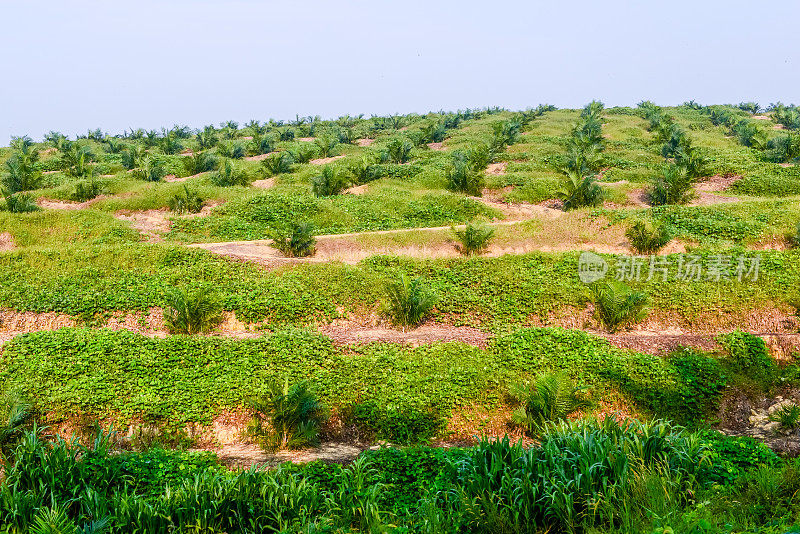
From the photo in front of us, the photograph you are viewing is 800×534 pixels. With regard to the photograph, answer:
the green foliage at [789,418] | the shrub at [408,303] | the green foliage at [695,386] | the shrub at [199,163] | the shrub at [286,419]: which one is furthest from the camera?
the shrub at [199,163]

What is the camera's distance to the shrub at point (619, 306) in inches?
512

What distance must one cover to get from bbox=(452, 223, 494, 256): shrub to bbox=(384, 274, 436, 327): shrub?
17.1 feet

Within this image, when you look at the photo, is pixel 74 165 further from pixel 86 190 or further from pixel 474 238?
pixel 474 238

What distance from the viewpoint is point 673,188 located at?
25.3 meters

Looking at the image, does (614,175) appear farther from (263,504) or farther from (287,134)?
(287,134)

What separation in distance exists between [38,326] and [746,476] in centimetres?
1577

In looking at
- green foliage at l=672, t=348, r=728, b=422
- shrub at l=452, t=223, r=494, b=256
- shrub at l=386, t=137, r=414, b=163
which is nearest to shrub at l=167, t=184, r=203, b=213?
shrub at l=452, t=223, r=494, b=256

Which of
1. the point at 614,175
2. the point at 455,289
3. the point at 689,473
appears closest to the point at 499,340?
the point at 455,289

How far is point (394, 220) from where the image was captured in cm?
2412

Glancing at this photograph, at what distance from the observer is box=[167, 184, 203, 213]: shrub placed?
25641mm

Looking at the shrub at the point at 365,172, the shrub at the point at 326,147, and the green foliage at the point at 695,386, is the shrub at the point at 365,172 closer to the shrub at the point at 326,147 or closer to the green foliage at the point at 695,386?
the shrub at the point at 326,147

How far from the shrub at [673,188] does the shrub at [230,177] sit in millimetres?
23386

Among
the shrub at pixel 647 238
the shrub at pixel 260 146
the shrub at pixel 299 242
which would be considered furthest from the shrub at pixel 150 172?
the shrub at pixel 647 238

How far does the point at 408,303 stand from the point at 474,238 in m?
6.05
